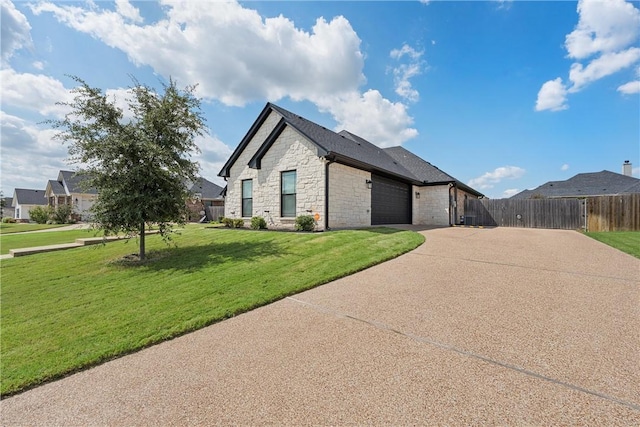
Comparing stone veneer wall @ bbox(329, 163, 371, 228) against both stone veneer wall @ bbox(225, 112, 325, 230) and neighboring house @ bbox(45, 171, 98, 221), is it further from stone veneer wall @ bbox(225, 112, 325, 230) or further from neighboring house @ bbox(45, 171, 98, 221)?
neighboring house @ bbox(45, 171, 98, 221)

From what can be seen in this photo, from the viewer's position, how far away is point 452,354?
2730 mm

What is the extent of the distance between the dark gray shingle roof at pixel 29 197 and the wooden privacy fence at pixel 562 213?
60.6 metres

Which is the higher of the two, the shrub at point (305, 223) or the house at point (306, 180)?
the house at point (306, 180)

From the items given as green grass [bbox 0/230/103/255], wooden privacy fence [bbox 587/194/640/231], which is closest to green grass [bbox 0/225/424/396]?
green grass [bbox 0/230/103/255]

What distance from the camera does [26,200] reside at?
41469 mm

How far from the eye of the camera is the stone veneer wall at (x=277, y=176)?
11.4m

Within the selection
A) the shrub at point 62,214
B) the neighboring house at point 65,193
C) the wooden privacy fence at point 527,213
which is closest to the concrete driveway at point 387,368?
the wooden privacy fence at point 527,213

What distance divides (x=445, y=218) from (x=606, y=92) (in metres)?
9.48

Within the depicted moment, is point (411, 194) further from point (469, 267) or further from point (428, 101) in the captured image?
point (469, 267)

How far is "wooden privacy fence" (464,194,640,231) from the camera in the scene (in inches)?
527

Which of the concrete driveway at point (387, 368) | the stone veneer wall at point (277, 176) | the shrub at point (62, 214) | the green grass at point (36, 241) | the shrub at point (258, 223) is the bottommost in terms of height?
the concrete driveway at point (387, 368)

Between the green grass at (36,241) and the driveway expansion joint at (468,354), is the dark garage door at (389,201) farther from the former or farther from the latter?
the green grass at (36,241)

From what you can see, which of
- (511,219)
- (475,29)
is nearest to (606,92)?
(475,29)

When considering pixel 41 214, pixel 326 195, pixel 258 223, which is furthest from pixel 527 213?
pixel 41 214
